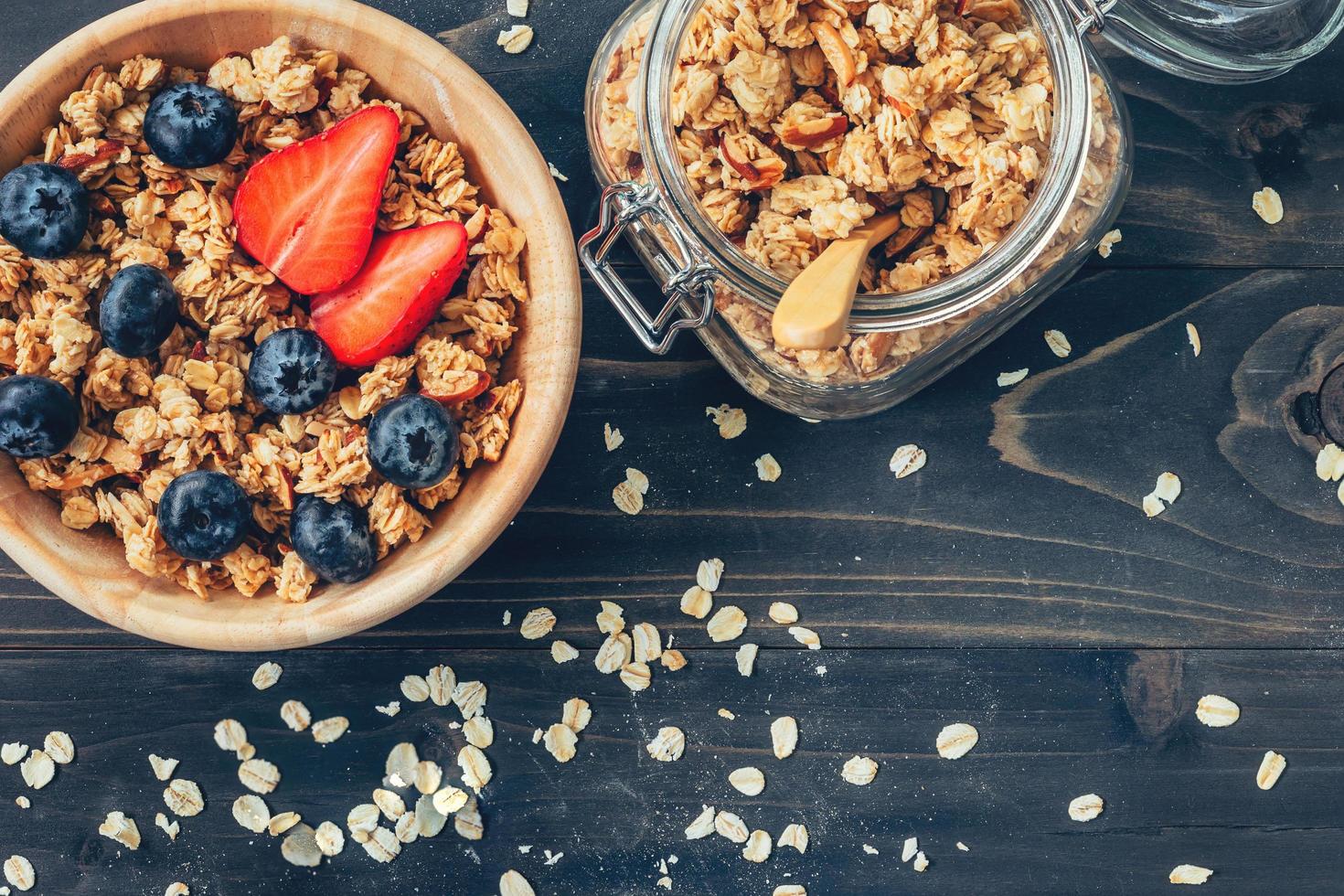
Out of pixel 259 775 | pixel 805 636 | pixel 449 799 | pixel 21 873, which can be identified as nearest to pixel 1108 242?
pixel 805 636

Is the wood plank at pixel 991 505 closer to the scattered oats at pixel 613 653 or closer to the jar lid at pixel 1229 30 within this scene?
the scattered oats at pixel 613 653

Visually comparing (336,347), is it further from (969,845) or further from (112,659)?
(969,845)

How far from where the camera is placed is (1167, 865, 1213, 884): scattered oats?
3.34ft

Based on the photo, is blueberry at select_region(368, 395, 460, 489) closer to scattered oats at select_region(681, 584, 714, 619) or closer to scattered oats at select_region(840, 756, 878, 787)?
scattered oats at select_region(681, 584, 714, 619)

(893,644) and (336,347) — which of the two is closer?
(336,347)

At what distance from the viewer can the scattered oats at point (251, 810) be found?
39.2 inches

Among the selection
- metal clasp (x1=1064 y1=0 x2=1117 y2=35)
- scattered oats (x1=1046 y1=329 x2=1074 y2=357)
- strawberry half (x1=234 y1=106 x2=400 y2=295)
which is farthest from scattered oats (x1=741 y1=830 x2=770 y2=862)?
metal clasp (x1=1064 y1=0 x2=1117 y2=35)

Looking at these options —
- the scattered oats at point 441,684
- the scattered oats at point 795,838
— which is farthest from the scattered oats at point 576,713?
the scattered oats at point 795,838

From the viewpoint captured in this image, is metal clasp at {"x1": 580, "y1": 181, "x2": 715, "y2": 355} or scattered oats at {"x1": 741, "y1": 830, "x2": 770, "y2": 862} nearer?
metal clasp at {"x1": 580, "y1": 181, "x2": 715, "y2": 355}

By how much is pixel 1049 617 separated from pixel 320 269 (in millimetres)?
712

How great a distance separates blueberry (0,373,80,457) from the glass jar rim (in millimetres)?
437

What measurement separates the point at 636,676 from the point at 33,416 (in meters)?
0.53

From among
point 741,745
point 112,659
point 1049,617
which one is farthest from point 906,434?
point 112,659

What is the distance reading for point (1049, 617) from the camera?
100 cm
